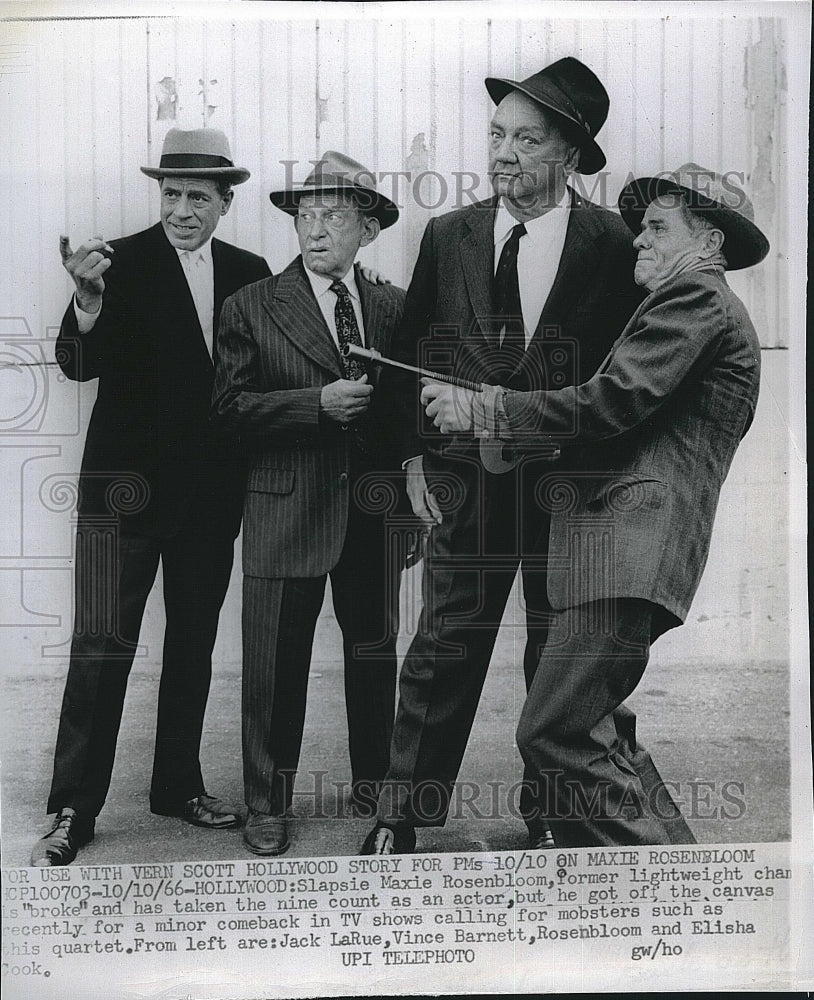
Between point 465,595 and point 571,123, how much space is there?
1.67 metres

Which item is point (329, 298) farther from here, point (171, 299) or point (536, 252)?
point (536, 252)

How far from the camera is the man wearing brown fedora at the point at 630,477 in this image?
12.4 feet

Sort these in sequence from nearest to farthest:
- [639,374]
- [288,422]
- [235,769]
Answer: [639,374] → [288,422] → [235,769]

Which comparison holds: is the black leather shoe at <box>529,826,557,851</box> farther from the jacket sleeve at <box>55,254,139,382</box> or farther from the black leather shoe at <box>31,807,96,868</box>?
the jacket sleeve at <box>55,254,139,382</box>

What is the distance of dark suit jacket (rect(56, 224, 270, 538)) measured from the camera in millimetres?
3893

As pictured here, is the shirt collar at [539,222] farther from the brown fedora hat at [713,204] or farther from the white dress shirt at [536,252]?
the brown fedora hat at [713,204]

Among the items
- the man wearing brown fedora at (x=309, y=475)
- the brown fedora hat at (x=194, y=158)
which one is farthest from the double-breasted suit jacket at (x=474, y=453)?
the brown fedora hat at (x=194, y=158)

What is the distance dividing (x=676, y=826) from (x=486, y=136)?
2498mm

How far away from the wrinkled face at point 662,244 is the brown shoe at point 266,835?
224 centimetres

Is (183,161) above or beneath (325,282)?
above

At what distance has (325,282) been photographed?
390cm

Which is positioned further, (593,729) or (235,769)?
(235,769)

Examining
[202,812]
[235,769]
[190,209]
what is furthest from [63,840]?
[190,209]

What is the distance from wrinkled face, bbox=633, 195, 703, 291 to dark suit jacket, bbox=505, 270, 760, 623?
2.4 inches
